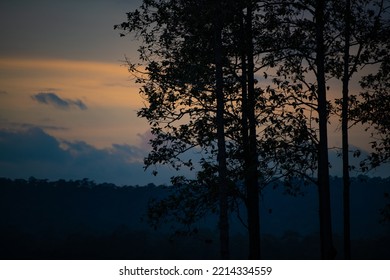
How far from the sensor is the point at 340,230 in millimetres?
147500

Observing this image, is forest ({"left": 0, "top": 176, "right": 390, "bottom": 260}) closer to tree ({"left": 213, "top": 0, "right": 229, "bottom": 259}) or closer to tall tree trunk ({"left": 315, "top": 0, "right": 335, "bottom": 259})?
tall tree trunk ({"left": 315, "top": 0, "right": 335, "bottom": 259})

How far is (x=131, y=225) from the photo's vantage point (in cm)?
13562

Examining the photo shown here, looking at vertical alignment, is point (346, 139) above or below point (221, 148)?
above

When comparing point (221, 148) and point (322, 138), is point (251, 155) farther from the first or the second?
point (221, 148)

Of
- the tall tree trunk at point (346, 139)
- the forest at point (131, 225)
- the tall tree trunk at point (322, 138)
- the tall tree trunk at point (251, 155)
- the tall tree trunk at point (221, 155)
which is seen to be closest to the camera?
the tall tree trunk at point (221, 155)

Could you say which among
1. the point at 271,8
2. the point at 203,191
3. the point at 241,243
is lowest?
the point at 241,243

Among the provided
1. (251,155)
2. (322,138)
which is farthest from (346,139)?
(251,155)

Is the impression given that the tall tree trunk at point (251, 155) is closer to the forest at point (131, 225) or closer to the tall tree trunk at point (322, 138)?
the tall tree trunk at point (322, 138)

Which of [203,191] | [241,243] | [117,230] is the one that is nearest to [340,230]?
[241,243]

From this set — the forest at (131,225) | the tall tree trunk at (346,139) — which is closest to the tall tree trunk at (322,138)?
the tall tree trunk at (346,139)

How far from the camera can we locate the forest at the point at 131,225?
114 m

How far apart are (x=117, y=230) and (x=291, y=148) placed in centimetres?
10582

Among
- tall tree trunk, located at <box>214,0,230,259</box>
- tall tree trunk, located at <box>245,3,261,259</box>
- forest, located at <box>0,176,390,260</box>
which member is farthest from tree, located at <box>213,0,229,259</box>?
forest, located at <box>0,176,390,260</box>
